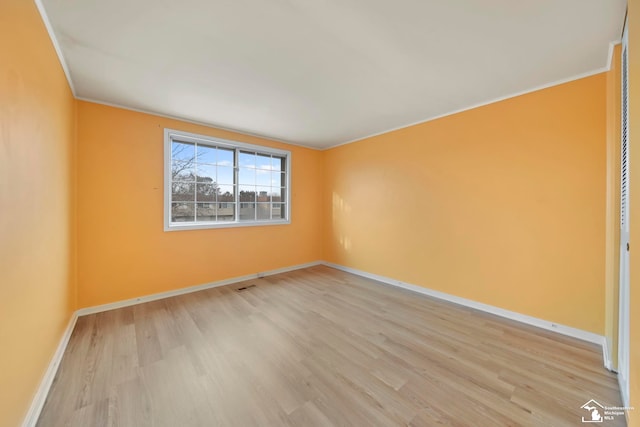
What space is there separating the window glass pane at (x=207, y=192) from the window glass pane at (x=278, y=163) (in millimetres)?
1186

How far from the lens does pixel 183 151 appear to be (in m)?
3.42

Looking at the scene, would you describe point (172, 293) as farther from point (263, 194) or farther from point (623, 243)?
point (623, 243)

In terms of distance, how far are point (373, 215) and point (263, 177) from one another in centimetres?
213

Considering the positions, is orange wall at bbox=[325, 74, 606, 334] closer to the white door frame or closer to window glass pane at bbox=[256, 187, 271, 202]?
the white door frame

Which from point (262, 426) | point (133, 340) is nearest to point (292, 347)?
point (262, 426)

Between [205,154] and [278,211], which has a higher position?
[205,154]

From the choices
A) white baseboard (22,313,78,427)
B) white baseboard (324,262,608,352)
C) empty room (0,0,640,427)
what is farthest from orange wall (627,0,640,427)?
white baseboard (22,313,78,427)

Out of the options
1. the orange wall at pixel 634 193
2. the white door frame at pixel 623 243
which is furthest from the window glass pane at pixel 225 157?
the white door frame at pixel 623 243

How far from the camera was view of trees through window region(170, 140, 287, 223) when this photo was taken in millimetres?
3410

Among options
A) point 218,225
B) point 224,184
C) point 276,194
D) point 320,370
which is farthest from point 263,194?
point 320,370

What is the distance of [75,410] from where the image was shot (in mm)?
1427

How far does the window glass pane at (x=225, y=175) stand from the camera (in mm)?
3770

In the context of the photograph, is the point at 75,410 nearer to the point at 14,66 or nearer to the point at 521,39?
the point at 14,66

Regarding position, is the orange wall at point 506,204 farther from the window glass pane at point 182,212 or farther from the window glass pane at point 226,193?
the window glass pane at point 182,212
